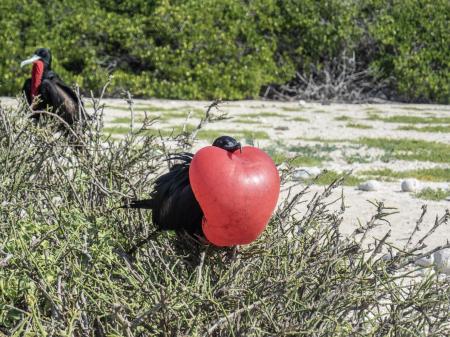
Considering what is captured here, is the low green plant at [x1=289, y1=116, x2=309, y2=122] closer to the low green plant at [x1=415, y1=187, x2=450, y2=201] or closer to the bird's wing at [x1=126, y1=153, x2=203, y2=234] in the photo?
the low green plant at [x1=415, y1=187, x2=450, y2=201]

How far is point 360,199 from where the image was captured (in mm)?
5043

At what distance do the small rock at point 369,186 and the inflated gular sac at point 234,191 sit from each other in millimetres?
3727

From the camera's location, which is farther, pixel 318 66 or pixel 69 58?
pixel 318 66

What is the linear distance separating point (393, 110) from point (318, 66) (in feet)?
6.78

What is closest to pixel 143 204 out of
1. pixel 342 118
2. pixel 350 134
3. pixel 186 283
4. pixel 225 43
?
pixel 186 283

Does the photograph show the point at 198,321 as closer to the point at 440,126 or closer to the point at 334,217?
the point at 334,217

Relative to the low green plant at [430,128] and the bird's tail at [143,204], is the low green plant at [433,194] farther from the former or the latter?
the low green plant at [430,128]

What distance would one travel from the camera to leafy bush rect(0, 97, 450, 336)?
167 cm

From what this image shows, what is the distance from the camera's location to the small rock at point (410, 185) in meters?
5.37

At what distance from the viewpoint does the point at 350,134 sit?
8.62 metres

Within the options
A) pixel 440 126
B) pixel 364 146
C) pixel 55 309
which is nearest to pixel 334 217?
pixel 55 309

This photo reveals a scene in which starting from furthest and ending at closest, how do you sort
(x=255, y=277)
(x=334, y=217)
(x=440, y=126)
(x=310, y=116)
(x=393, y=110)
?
1. (x=393, y=110)
2. (x=310, y=116)
3. (x=440, y=126)
4. (x=334, y=217)
5. (x=255, y=277)

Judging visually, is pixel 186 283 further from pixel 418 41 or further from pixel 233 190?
pixel 418 41

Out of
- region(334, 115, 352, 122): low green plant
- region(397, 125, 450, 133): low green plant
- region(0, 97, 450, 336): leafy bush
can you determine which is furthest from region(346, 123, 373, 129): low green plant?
region(0, 97, 450, 336): leafy bush
